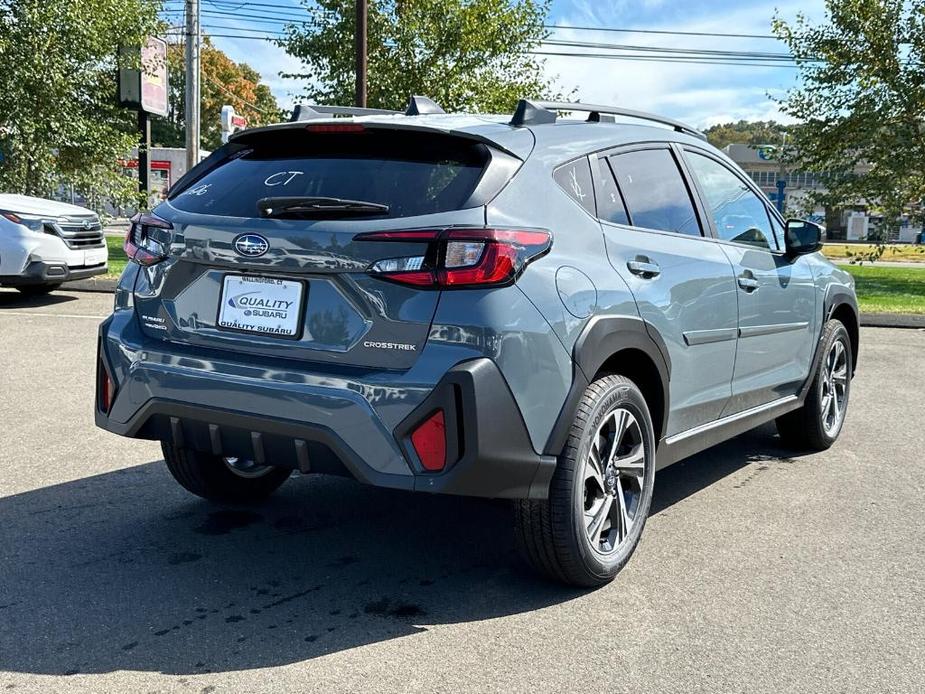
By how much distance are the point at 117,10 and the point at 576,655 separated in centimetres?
1753

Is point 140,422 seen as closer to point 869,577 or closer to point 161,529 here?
point 161,529

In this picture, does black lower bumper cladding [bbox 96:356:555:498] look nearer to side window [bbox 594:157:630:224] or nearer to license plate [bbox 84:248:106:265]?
A: side window [bbox 594:157:630:224]

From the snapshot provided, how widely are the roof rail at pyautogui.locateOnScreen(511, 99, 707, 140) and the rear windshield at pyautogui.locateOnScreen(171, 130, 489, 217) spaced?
16.2 inches

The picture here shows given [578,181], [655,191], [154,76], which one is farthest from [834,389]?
[154,76]

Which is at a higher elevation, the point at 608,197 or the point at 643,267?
the point at 608,197

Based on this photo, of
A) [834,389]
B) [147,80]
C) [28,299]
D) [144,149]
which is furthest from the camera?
[144,149]

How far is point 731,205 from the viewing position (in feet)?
15.7

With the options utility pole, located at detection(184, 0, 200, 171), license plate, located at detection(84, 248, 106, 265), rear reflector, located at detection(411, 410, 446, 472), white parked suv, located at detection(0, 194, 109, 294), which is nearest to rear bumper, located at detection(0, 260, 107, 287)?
white parked suv, located at detection(0, 194, 109, 294)

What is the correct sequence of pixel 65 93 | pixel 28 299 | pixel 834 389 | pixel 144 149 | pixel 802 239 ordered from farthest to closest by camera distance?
pixel 144 149 < pixel 65 93 < pixel 28 299 < pixel 834 389 < pixel 802 239

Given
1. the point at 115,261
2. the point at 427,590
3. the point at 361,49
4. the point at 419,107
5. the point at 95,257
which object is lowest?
the point at 427,590

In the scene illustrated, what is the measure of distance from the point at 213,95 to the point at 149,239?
70890mm

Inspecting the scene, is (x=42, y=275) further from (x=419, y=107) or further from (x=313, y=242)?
(x=313, y=242)

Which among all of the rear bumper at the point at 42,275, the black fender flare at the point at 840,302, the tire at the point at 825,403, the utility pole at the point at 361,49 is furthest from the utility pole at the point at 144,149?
the tire at the point at 825,403

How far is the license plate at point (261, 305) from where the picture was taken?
3240 millimetres
